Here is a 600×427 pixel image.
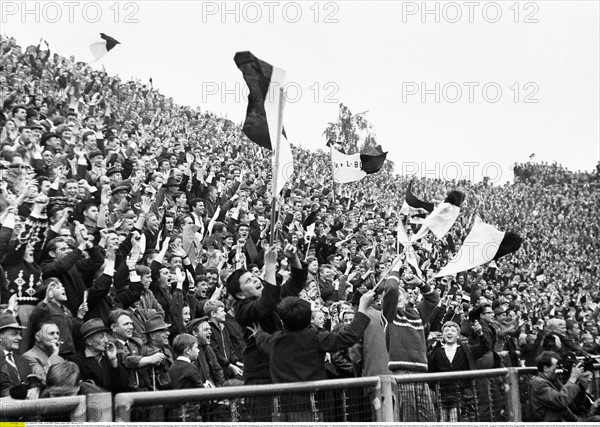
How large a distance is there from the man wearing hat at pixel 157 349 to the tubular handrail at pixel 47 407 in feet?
9.55

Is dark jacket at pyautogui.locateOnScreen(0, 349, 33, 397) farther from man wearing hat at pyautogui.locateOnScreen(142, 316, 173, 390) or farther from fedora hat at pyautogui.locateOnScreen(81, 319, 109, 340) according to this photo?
man wearing hat at pyautogui.locateOnScreen(142, 316, 173, 390)

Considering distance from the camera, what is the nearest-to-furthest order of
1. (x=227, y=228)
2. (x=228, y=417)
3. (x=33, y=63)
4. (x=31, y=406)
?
1. (x=31, y=406)
2. (x=228, y=417)
3. (x=227, y=228)
4. (x=33, y=63)

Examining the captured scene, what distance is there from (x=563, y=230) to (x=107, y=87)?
26.0 m

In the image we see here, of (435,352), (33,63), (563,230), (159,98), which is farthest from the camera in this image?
(563,230)

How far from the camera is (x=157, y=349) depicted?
800cm

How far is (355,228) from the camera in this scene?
19.5 metres

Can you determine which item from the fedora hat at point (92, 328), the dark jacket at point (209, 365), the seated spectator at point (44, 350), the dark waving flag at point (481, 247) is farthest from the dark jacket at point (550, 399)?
the seated spectator at point (44, 350)

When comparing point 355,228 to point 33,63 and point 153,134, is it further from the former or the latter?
point 33,63

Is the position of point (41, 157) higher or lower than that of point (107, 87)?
lower

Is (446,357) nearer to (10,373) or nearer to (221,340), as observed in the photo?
(221,340)

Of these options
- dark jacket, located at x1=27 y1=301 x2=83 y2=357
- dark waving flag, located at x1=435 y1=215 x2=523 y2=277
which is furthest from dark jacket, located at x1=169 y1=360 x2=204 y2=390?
dark waving flag, located at x1=435 y1=215 x2=523 y2=277

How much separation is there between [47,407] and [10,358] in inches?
101

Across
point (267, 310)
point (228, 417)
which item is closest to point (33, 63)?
point (267, 310)

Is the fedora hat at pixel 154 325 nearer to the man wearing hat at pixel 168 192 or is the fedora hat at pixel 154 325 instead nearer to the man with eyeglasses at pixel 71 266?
the man with eyeglasses at pixel 71 266
